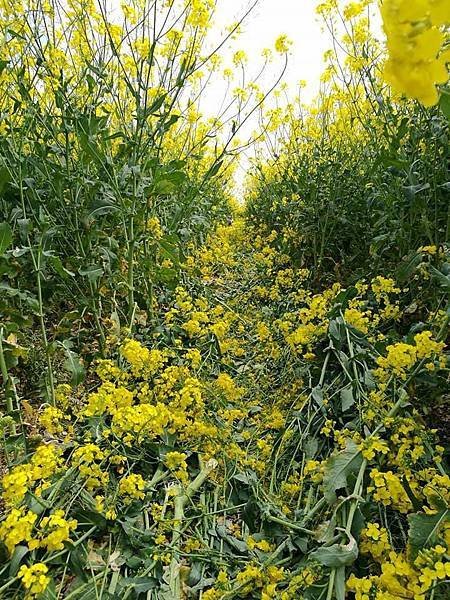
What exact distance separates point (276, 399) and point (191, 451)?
47 cm

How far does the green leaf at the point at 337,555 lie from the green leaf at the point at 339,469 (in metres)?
0.18

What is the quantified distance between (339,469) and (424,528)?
246 millimetres

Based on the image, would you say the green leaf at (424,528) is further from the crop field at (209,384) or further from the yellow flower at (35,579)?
the yellow flower at (35,579)

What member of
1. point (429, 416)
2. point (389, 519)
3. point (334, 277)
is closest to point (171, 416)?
point (389, 519)

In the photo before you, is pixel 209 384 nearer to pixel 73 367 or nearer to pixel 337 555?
pixel 73 367

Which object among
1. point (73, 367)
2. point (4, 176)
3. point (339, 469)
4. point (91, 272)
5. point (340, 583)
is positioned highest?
point (4, 176)

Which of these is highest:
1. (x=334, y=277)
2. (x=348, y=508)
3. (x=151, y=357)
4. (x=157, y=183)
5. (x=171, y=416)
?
(x=157, y=183)

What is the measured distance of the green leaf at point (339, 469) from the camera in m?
1.21

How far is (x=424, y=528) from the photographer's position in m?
1.03

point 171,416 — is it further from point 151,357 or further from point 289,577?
point 289,577

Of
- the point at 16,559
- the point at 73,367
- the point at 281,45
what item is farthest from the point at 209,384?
the point at 281,45

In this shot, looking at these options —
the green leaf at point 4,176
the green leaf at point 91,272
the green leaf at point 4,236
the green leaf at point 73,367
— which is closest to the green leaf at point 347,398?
the green leaf at point 73,367

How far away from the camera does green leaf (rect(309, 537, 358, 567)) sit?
101cm

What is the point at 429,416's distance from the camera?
1.63 m
